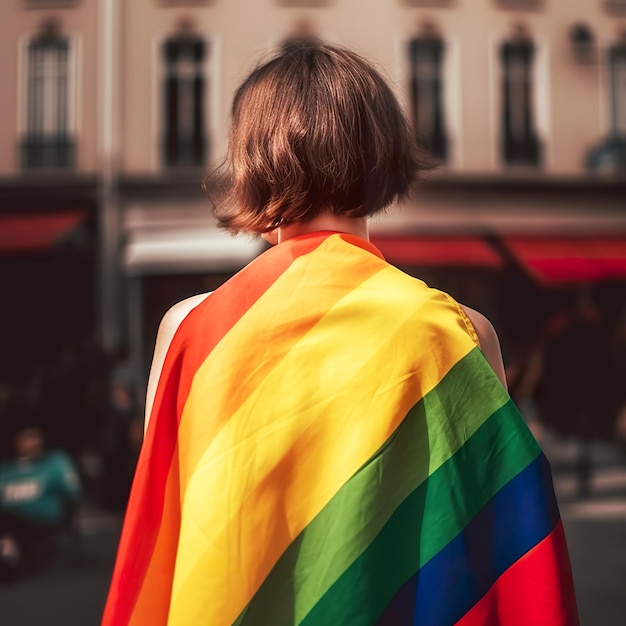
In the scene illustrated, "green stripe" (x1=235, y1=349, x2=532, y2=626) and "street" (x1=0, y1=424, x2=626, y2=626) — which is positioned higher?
"green stripe" (x1=235, y1=349, x2=532, y2=626)

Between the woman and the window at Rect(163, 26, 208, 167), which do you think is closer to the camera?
the woman

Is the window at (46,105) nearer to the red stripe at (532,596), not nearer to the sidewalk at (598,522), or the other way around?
the sidewalk at (598,522)

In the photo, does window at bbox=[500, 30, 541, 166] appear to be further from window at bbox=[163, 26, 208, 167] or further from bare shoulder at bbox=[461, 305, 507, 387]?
bare shoulder at bbox=[461, 305, 507, 387]

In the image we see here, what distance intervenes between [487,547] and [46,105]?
2282 millimetres

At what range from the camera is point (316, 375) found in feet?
2.75

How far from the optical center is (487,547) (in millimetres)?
841

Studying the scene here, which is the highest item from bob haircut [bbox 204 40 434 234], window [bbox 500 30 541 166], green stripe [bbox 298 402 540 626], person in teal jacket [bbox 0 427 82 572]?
window [bbox 500 30 541 166]

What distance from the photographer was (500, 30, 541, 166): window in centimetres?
289

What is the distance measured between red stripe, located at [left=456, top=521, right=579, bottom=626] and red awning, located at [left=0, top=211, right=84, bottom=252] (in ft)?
7.15

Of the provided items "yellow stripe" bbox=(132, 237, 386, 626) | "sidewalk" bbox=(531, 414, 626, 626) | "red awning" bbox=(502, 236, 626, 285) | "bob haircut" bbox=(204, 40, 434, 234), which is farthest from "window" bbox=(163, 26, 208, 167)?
"yellow stripe" bbox=(132, 237, 386, 626)

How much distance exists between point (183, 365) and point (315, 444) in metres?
0.16

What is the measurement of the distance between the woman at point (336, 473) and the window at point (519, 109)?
2196mm

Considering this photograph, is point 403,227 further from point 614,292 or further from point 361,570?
point 361,570

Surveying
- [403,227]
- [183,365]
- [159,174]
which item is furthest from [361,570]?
[159,174]
